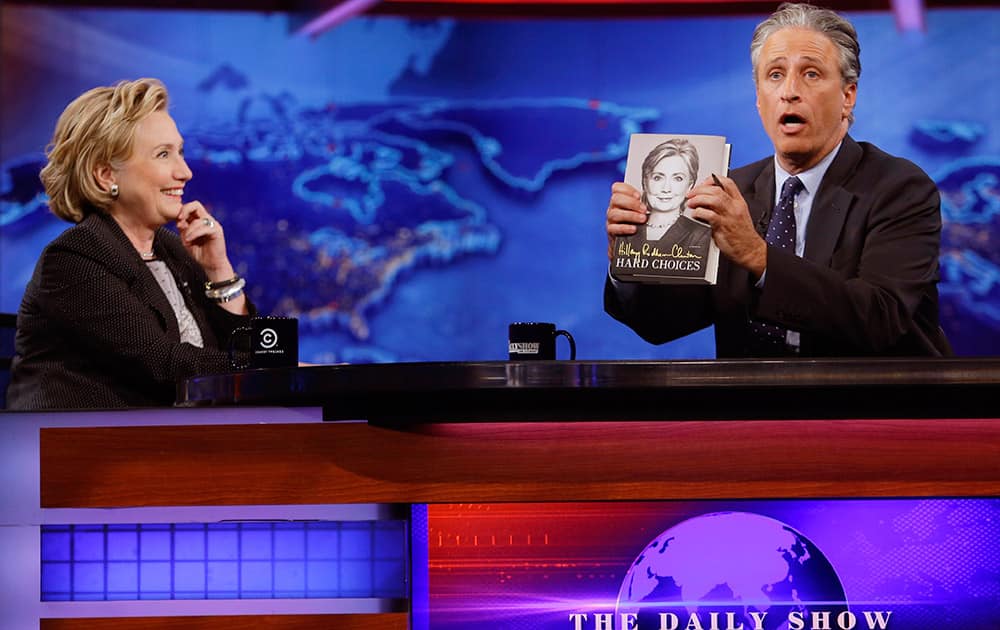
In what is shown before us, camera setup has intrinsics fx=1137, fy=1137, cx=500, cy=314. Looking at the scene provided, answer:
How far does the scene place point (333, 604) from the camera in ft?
5.33

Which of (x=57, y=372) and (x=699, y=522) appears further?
(x=57, y=372)

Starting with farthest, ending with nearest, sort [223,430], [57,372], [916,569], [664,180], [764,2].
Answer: [764,2] → [57,372] → [664,180] → [223,430] → [916,569]

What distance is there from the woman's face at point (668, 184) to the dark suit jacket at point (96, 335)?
921mm

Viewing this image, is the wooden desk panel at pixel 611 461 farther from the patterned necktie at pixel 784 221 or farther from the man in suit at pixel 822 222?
the patterned necktie at pixel 784 221

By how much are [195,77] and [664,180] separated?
3697 mm

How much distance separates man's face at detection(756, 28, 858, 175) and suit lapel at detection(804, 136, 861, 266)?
51 millimetres

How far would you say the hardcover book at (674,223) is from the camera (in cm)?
177

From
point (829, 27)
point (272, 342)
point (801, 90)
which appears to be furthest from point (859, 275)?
point (272, 342)

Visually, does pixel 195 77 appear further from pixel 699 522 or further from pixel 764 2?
pixel 699 522

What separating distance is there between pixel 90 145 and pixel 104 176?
7cm

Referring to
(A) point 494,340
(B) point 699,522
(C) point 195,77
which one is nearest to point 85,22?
(C) point 195,77

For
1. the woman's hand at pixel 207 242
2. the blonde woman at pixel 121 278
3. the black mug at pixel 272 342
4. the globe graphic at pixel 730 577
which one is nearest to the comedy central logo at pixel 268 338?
the black mug at pixel 272 342

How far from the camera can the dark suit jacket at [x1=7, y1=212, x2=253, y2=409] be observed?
2.21 metres

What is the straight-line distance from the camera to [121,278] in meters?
2.34
